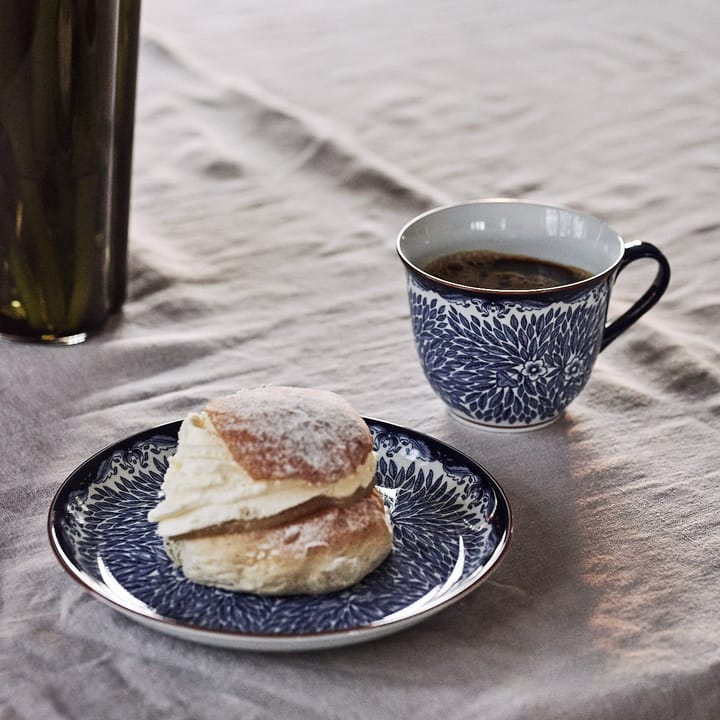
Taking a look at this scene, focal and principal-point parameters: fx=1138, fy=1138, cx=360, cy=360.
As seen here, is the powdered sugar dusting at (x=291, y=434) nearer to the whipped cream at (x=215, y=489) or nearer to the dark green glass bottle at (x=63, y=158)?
the whipped cream at (x=215, y=489)

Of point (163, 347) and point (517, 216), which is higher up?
point (517, 216)

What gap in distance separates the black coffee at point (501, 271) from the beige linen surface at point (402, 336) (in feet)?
0.30

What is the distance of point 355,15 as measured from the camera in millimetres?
1561

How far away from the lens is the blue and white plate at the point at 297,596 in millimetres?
514

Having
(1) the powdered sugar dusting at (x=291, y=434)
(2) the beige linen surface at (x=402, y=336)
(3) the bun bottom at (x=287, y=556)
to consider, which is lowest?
(2) the beige linen surface at (x=402, y=336)

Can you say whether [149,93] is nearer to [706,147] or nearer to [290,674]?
[706,147]

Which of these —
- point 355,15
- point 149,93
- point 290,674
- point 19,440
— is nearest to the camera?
point 290,674

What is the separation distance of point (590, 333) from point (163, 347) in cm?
31

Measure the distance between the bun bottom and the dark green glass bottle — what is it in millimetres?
326

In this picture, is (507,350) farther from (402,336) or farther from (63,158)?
(63,158)

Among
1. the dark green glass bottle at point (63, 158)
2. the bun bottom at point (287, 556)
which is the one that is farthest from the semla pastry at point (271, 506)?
the dark green glass bottle at point (63, 158)

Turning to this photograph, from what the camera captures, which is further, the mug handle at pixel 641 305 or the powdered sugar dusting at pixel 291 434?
the mug handle at pixel 641 305

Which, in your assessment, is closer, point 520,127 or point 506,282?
point 506,282

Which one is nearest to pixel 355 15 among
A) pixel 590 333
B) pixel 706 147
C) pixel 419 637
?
pixel 706 147
